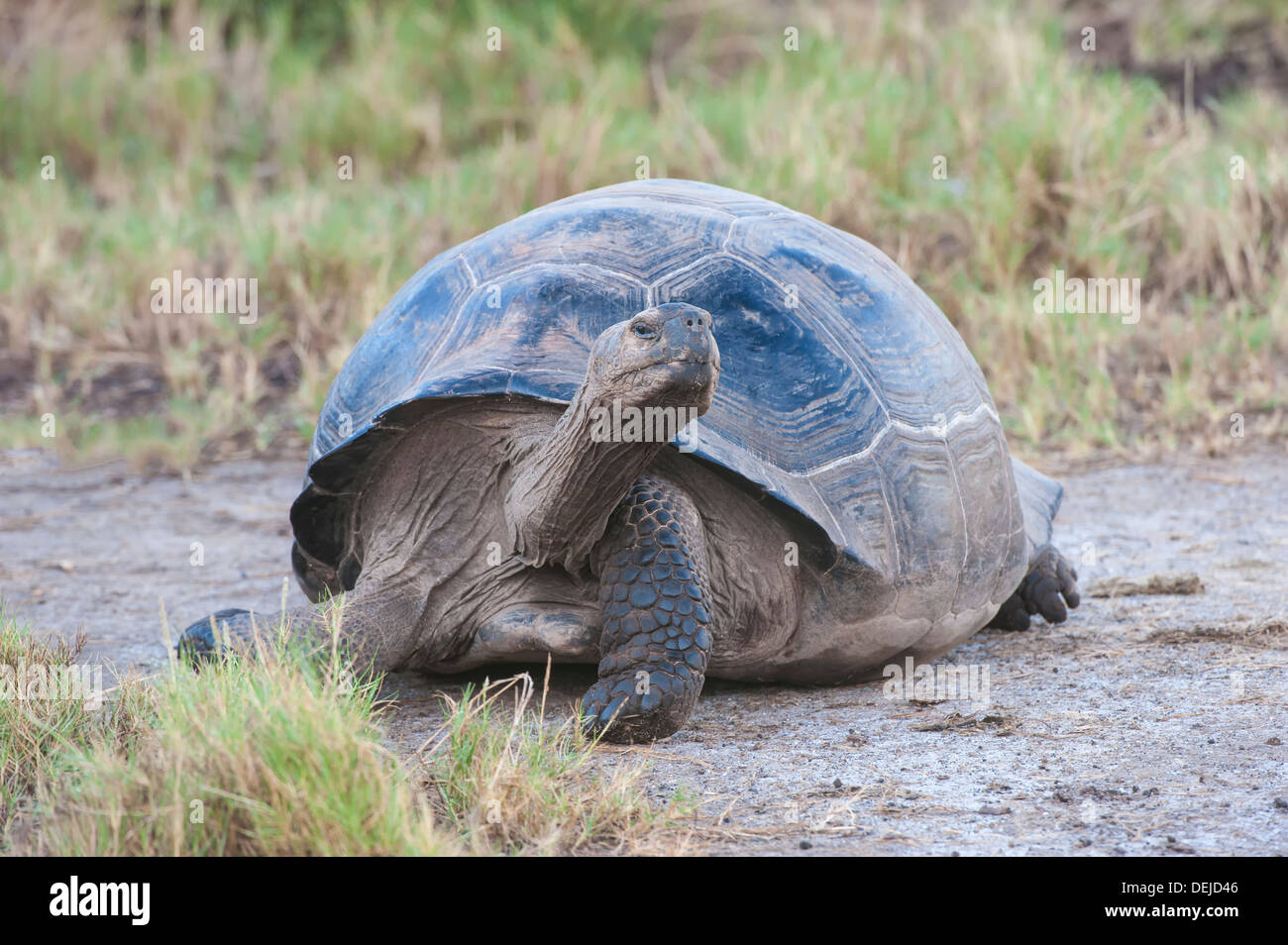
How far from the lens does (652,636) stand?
3.06 meters

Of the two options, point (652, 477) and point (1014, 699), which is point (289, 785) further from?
point (1014, 699)

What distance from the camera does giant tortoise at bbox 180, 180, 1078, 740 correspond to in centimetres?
308

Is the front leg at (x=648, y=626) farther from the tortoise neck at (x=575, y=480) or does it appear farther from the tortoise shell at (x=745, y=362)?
the tortoise shell at (x=745, y=362)

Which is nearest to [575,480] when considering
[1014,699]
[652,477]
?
[652,477]

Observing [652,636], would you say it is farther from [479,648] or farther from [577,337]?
[577,337]

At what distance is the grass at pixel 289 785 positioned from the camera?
2.27 metres

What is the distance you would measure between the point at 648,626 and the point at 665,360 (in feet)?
1.99

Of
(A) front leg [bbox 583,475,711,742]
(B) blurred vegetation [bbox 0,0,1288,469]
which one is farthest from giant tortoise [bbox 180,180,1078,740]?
(B) blurred vegetation [bbox 0,0,1288,469]

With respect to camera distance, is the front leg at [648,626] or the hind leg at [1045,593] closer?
the front leg at [648,626]

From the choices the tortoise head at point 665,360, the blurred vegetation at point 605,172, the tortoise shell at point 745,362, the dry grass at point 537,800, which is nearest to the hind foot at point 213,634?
the tortoise shell at point 745,362

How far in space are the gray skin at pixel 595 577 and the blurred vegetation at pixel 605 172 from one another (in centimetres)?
296

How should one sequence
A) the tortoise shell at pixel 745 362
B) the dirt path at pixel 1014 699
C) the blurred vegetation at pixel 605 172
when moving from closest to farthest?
the dirt path at pixel 1014 699
the tortoise shell at pixel 745 362
the blurred vegetation at pixel 605 172

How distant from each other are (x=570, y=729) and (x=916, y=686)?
0.91 metres
